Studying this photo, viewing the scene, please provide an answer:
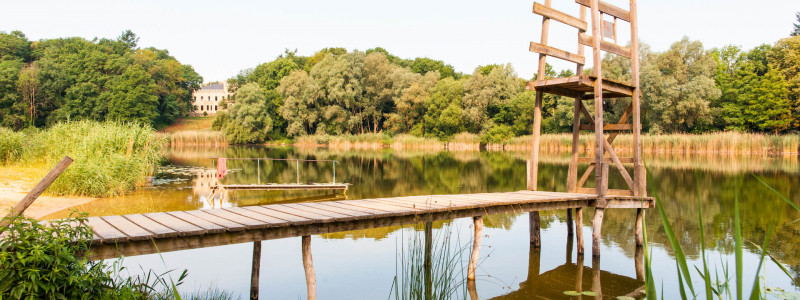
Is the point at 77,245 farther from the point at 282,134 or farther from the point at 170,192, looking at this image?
the point at 282,134

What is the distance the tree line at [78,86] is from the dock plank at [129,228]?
50256 millimetres

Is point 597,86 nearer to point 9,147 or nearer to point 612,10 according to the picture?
point 612,10

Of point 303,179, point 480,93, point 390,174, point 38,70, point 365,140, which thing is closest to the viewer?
point 303,179

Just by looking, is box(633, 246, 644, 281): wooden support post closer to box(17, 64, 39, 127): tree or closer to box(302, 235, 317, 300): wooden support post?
box(302, 235, 317, 300): wooden support post

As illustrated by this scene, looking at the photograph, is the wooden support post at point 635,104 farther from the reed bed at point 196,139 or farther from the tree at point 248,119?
the tree at point 248,119

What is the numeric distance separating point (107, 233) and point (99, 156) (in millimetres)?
10392

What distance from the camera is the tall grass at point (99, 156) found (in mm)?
12977

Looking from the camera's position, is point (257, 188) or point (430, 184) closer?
point (257, 188)

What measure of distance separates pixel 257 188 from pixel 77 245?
431 inches

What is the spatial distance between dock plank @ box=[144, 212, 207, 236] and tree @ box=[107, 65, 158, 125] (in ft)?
196

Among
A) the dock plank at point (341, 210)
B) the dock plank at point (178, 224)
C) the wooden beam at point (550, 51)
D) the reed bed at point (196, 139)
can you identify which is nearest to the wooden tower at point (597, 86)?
the wooden beam at point (550, 51)

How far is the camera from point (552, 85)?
8.20m

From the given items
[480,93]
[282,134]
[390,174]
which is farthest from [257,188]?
[282,134]

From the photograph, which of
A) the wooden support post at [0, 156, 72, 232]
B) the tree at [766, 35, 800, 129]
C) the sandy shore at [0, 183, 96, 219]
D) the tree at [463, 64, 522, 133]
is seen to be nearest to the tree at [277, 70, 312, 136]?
the tree at [463, 64, 522, 133]
